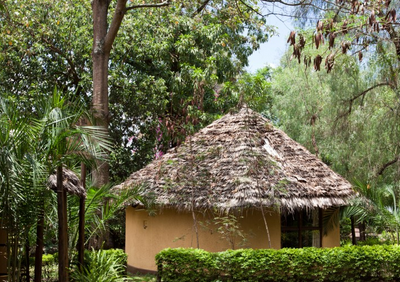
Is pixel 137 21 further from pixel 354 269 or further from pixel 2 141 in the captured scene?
pixel 2 141

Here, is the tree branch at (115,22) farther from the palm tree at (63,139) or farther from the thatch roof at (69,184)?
the palm tree at (63,139)

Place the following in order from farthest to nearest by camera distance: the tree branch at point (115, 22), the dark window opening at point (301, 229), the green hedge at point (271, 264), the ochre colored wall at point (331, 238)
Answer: the ochre colored wall at point (331, 238) < the dark window opening at point (301, 229) < the tree branch at point (115, 22) < the green hedge at point (271, 264)

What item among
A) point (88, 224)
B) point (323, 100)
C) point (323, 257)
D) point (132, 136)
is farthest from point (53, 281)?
point (323, 100)

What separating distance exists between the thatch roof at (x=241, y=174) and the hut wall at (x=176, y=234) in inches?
27.1

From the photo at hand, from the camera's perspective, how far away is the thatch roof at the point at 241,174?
1171cm

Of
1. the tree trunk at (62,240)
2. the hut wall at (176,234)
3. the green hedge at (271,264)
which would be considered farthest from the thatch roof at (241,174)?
the tree trunk at (62,240)

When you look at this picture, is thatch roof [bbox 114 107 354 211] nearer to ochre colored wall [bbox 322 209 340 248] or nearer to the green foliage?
ochre colored wall [bbox 322 209 340 248]

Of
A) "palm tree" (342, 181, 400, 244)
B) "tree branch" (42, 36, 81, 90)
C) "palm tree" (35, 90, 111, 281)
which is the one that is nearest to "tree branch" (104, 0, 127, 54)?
"tree branch" (42, 36, 81, 90)

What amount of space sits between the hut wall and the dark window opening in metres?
0.65

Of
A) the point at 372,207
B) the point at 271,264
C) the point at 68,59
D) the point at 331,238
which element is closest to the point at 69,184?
the point at 271,264

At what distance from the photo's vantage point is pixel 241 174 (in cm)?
1214

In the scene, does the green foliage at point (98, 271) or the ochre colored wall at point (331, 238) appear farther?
the ochre colored wall at point (331, 238)

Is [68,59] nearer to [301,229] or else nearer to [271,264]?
[301,229]

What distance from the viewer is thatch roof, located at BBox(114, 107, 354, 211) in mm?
11711
